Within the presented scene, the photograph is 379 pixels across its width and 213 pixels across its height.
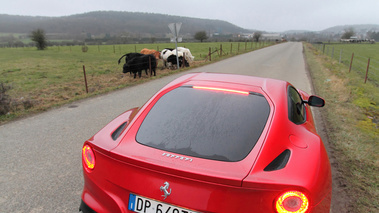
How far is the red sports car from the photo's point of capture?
1.46 meters

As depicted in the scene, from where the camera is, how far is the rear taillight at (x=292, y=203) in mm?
1427

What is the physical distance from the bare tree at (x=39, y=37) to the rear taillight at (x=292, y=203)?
173 ft

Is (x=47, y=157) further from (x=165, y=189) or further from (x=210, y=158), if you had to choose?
(x=210, y=158)

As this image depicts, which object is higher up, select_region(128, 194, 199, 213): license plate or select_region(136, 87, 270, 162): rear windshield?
select_region(136, 87, 270, 162): rear windshield

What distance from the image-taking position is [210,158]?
1.67 metres

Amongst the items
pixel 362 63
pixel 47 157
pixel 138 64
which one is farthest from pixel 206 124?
pixel 362 63

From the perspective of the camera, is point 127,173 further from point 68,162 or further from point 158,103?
point 68,162

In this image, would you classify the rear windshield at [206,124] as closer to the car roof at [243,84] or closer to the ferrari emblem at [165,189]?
the car roof at [243,84]

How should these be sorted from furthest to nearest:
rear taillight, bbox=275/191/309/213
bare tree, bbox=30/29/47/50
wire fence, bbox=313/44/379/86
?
bare tree, bbox=30/29/47/50, wire fence, bbox=313/44/379/86, rear taillight, bbox=275/191/309/213

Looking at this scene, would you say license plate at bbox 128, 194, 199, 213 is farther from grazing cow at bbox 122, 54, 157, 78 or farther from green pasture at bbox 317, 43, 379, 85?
green pasture at bbox 317, 43, 379, 85

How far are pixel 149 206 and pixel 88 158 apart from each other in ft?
2.45

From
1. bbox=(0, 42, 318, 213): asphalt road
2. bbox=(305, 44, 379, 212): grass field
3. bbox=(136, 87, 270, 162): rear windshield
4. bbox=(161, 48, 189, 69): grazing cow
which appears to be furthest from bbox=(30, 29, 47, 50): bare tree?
bbox=(136, 87, 270, 162): rear windshield

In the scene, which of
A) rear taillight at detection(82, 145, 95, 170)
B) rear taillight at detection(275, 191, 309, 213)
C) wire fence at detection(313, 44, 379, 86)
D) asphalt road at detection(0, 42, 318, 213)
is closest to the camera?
rear taillight at detection(275, 191, 309, 213)

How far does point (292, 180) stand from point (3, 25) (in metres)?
218
